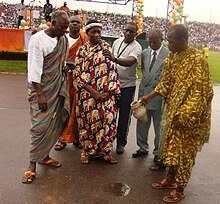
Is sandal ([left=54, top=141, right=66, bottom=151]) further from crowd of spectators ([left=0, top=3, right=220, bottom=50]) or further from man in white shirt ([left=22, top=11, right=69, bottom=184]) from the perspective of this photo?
crowd of spectators ([left=0, top=3, right=220, bottom=50])

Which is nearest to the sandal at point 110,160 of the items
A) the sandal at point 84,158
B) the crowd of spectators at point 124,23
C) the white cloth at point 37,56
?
the sandal at point 84,158

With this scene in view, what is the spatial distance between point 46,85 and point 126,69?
1.29 metres

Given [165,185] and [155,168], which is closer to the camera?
[165,185]


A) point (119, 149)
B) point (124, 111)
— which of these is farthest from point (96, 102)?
point (119, 149)

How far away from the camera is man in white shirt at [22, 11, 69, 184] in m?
3.72

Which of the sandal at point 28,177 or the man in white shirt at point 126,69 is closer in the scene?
the sandal at point 28,177

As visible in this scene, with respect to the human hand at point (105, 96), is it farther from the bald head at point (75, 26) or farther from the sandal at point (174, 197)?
the sandal at point (174, 197)

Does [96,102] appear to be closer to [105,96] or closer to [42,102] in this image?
[105,96]

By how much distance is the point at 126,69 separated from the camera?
475cm

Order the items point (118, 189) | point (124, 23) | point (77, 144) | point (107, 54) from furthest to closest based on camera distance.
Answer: point (124, 23) < point (77, 144) < point (107, 54) < point (118, 189)

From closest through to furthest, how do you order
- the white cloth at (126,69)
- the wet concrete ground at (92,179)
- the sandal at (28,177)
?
the wet concrete ground at (92,179), the sandal at (28,177), the white cloth at (126,69)

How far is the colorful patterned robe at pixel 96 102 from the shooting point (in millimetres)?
4270

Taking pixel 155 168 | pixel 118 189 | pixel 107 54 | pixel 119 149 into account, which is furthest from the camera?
→ pixel 119 149

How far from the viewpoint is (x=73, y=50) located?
481 centimetres
